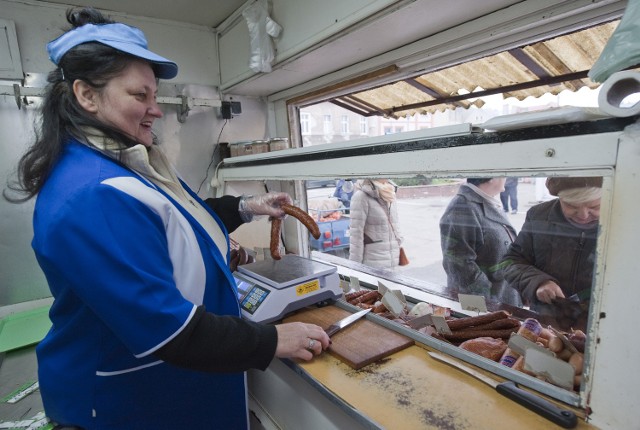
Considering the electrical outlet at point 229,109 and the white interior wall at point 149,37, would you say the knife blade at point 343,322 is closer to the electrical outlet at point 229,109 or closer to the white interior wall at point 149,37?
the electrical outlet at point 229,109

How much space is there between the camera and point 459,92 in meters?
2.16

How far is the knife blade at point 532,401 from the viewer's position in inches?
29.3

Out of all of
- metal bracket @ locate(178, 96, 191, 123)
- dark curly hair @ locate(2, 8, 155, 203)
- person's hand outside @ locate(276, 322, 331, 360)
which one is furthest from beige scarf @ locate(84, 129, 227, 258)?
metal bracket @ locate(178, 96, 191, 123)

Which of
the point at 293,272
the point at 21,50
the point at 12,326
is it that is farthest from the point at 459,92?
the point at 12,326

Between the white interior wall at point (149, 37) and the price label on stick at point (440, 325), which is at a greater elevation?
the white interior wall at point (149, 37)

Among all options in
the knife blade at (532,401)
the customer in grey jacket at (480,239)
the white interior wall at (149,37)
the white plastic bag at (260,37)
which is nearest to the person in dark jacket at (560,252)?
the customer in grey jacket at (480,239)

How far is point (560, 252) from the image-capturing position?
5.66 ft

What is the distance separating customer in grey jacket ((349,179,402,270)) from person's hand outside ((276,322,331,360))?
89.5 inches

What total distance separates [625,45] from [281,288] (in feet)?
3.83

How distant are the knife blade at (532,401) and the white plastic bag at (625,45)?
0.70 meters

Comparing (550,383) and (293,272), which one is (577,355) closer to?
(550,383)

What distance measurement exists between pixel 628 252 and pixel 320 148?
37.6 inches

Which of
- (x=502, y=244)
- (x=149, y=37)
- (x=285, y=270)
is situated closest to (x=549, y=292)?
(x=502, y=244)

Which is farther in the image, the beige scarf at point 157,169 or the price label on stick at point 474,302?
the price label on stick at point 474,302
